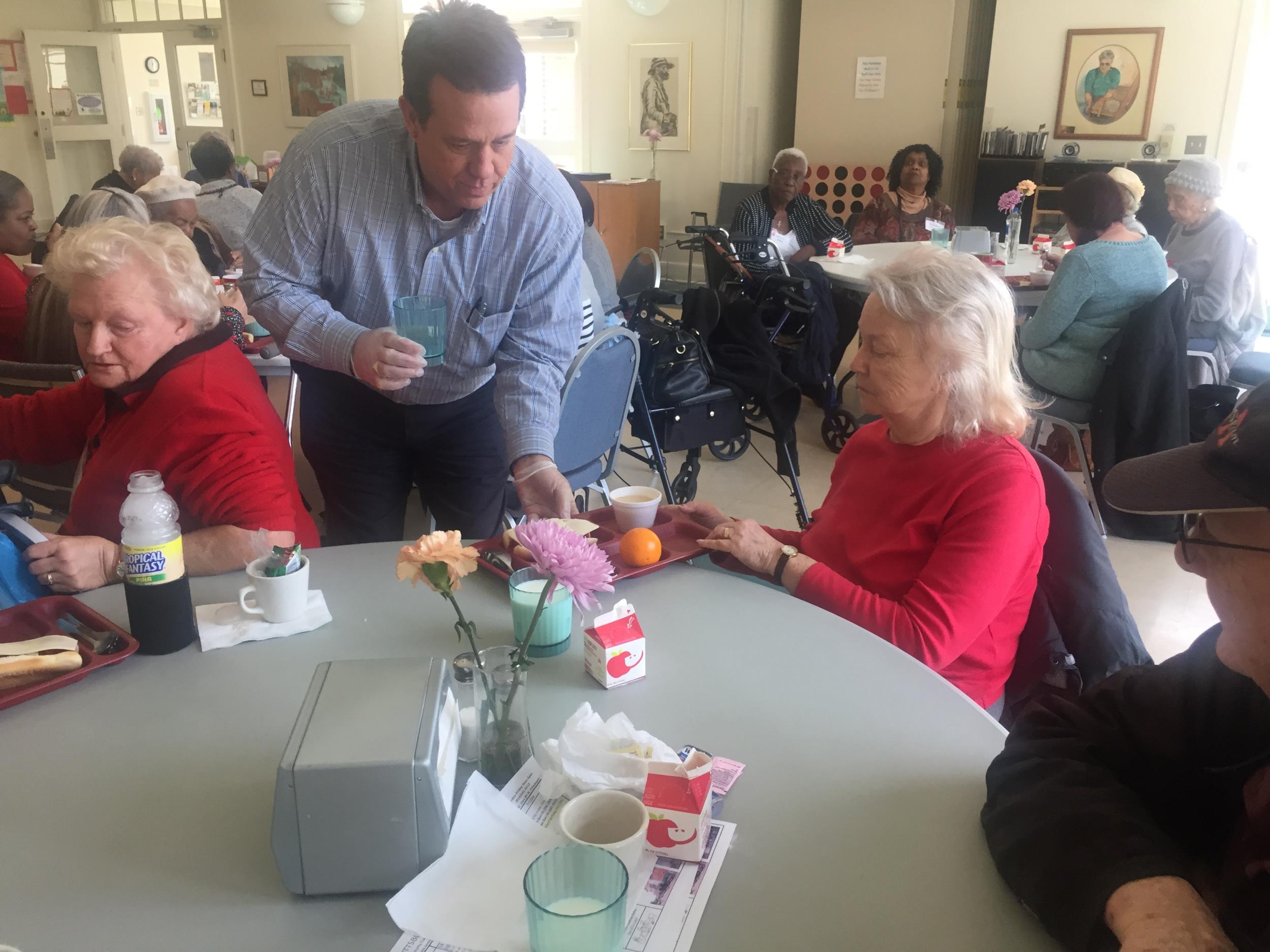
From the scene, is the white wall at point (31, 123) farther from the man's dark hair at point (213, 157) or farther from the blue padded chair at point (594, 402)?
the blue padded chair at point (594, 402)

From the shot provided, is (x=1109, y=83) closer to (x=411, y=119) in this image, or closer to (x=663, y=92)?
(x=663, y=92)

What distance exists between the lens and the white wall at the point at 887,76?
7418 mm

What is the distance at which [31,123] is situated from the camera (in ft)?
32.3

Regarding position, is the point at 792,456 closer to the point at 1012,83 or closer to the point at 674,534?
the point at 674,534

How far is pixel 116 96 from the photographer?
1021 cm

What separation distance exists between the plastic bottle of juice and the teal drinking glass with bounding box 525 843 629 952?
699 mm

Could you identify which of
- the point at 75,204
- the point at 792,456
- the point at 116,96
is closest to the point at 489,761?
the point at 792,456

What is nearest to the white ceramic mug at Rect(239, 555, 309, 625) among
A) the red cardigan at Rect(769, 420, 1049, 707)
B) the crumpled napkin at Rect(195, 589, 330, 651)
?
the crumpled napkin at Rect(195, 589, 330, 651)

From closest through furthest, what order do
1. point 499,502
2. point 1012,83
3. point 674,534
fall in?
point 674,534 < point 499,502 < point 1012,83

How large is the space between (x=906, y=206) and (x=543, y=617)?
5.83 metres

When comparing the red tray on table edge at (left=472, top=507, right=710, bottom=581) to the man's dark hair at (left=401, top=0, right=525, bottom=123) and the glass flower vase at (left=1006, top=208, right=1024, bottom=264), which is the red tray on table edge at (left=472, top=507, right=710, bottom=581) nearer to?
the man's dark hair at (left=401, top=0, right=525, bottom=123)

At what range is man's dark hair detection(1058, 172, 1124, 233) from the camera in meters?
3.80

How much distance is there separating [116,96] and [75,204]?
7164mm

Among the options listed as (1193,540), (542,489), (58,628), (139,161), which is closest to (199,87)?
(139,161)
